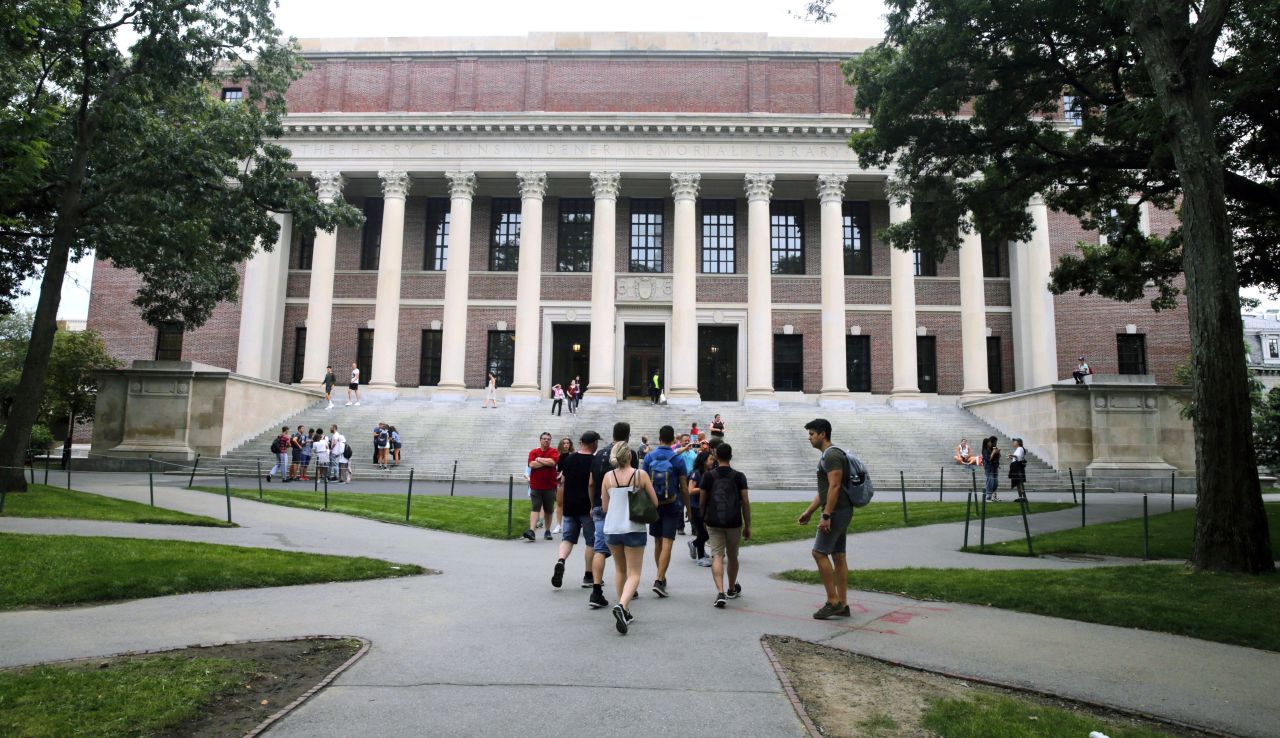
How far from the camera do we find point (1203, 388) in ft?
32.2

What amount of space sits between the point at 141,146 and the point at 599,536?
15.0 meters

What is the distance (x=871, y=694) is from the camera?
5.27m

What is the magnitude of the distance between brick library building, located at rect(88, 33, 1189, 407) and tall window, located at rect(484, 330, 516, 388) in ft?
0.34

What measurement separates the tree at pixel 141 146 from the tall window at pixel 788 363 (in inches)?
874

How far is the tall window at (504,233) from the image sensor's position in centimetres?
3819

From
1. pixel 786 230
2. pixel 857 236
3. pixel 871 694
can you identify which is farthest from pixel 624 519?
pixel 857 236

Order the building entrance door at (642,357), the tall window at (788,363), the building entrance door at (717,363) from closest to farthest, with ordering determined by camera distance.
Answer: the tall window at (788,363) < the building entrance door at (717,363) < the building entrance door at (642,357)

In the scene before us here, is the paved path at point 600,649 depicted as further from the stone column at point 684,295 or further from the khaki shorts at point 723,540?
the stone column at point 684,295

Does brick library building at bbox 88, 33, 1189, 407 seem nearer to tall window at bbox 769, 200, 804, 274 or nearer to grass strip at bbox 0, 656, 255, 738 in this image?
tall window at bbox 769, 200, 804, 274

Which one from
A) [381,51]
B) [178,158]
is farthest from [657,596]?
[381,51]

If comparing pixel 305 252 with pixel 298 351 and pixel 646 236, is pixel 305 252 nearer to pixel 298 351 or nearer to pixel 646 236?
pixel 298 351

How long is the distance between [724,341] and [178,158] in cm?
2490

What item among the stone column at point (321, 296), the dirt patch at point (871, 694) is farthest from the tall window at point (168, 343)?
the dirt patch at point (871, 694)

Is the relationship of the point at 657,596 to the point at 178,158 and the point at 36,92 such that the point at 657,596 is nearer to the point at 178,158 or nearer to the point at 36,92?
the point at 178,158
